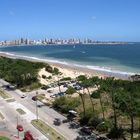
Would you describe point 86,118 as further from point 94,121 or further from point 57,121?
point 57,121

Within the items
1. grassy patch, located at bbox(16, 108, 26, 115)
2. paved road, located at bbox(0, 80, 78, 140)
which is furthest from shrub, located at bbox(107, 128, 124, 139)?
grassy patch, located at bbox(16, 108, 26, 115)

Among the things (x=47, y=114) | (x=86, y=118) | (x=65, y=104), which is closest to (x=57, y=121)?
(x=47, y=114)

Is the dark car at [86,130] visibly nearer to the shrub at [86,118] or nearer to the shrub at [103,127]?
the shrub at [103,127]

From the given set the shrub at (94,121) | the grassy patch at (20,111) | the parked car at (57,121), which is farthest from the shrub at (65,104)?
the shrub at (94,121)

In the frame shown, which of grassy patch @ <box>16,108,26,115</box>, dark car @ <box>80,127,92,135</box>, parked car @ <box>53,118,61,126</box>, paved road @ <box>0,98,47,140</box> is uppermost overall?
dark car @ <box>80,127,92,135</box>

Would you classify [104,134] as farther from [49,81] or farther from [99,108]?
[49,81]

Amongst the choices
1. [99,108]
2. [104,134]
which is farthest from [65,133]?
[99,108]

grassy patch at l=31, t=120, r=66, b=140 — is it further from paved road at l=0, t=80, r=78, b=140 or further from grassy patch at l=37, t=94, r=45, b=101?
grassy patch at l=37, t=94, r=45, b=101
